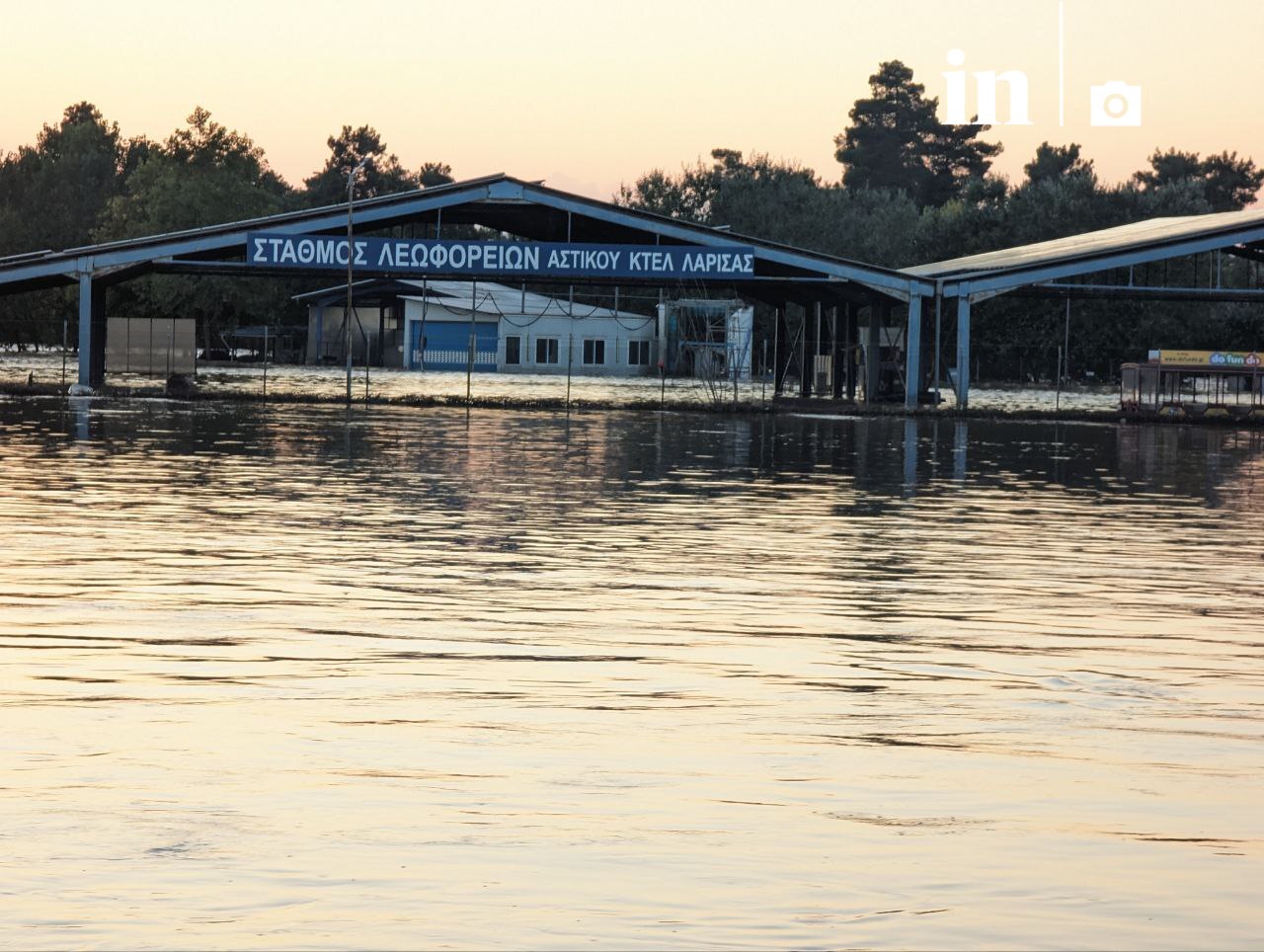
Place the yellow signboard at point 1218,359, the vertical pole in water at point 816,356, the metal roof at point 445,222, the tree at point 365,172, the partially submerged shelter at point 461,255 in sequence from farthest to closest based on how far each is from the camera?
the tree at point 365,172 → the vertical pole in water at point 816,356 → the yellow signboard at point 1218,359 → the partially submerged shelter at point 461,255 → the metal roof at point 445,222

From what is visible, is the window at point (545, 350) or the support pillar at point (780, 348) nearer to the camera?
the support pillar at point (780, 348)

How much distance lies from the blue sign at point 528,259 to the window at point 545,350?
48958 millimetres

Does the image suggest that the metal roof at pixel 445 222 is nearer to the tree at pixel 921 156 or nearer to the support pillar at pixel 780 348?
the support pillar at pixel 780 348

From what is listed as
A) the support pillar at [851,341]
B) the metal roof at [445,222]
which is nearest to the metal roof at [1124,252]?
the metal roof at [445,222]

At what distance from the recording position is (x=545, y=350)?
364 ft

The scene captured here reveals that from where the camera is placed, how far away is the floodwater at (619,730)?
21.4 feet

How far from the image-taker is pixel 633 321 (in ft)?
370

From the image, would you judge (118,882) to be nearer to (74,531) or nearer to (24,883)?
(24,883)

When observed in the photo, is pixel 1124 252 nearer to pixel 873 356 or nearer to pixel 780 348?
pixel 873 356

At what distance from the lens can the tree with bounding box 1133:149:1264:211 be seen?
188 m

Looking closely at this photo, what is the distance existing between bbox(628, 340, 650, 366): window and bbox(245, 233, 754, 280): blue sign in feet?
169

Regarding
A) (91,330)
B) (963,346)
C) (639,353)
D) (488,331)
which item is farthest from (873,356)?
(639,353)

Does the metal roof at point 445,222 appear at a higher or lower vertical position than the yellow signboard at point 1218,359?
higher

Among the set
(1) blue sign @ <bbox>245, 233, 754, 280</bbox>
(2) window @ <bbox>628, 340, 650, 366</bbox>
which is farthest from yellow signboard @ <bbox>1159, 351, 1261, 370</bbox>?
(2) window @ <bbox>628, 340, 650, 366</bbox>
